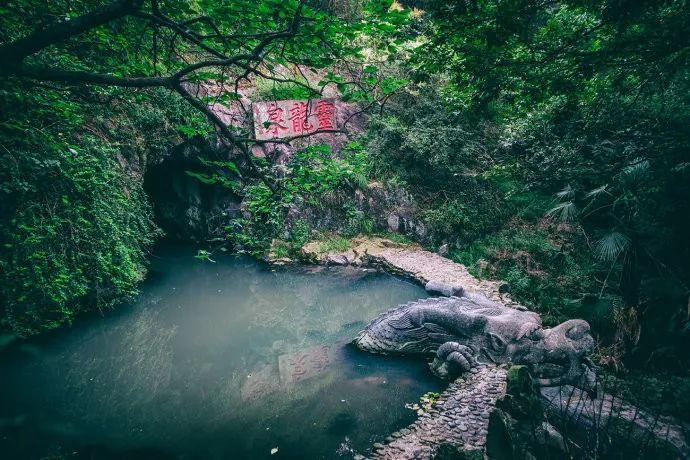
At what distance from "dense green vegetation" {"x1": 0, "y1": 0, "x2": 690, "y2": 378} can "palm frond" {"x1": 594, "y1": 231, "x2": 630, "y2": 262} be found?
0.02m

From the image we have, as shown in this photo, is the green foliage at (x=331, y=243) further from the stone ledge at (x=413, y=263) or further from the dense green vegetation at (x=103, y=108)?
the dense green vegetation at (x=103, y=108)

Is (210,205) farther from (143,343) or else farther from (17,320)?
(17,320)

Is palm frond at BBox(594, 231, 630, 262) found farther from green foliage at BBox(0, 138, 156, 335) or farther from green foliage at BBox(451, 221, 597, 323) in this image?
green foliage at BBox(0, 138, 156, 335)

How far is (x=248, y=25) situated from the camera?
2309 millimetres

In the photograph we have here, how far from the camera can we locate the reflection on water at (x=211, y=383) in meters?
3.61

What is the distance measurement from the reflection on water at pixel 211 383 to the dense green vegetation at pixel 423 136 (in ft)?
2.51

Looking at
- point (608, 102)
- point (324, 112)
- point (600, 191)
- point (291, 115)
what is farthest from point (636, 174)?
point (291, 115)

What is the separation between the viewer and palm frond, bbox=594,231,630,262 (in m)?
4.49

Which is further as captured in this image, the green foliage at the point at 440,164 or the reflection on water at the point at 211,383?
the green foliage at the point at 440,164

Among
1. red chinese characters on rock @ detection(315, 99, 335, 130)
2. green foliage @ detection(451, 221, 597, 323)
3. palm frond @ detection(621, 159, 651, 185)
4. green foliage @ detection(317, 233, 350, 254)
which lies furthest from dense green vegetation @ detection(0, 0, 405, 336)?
green foliage @ detection(451, 221, 597, 323)

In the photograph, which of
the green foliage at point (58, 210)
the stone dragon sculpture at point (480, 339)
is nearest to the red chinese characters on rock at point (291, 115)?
the green foliage at point (58, 210)

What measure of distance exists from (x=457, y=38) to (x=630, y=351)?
4493 millimetres

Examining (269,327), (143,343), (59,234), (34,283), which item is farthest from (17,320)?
(269,327)

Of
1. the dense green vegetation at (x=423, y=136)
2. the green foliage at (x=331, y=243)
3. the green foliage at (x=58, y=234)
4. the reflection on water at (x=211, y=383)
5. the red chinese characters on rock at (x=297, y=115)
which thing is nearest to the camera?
the dense green vegetation at (x=423, y=136)
